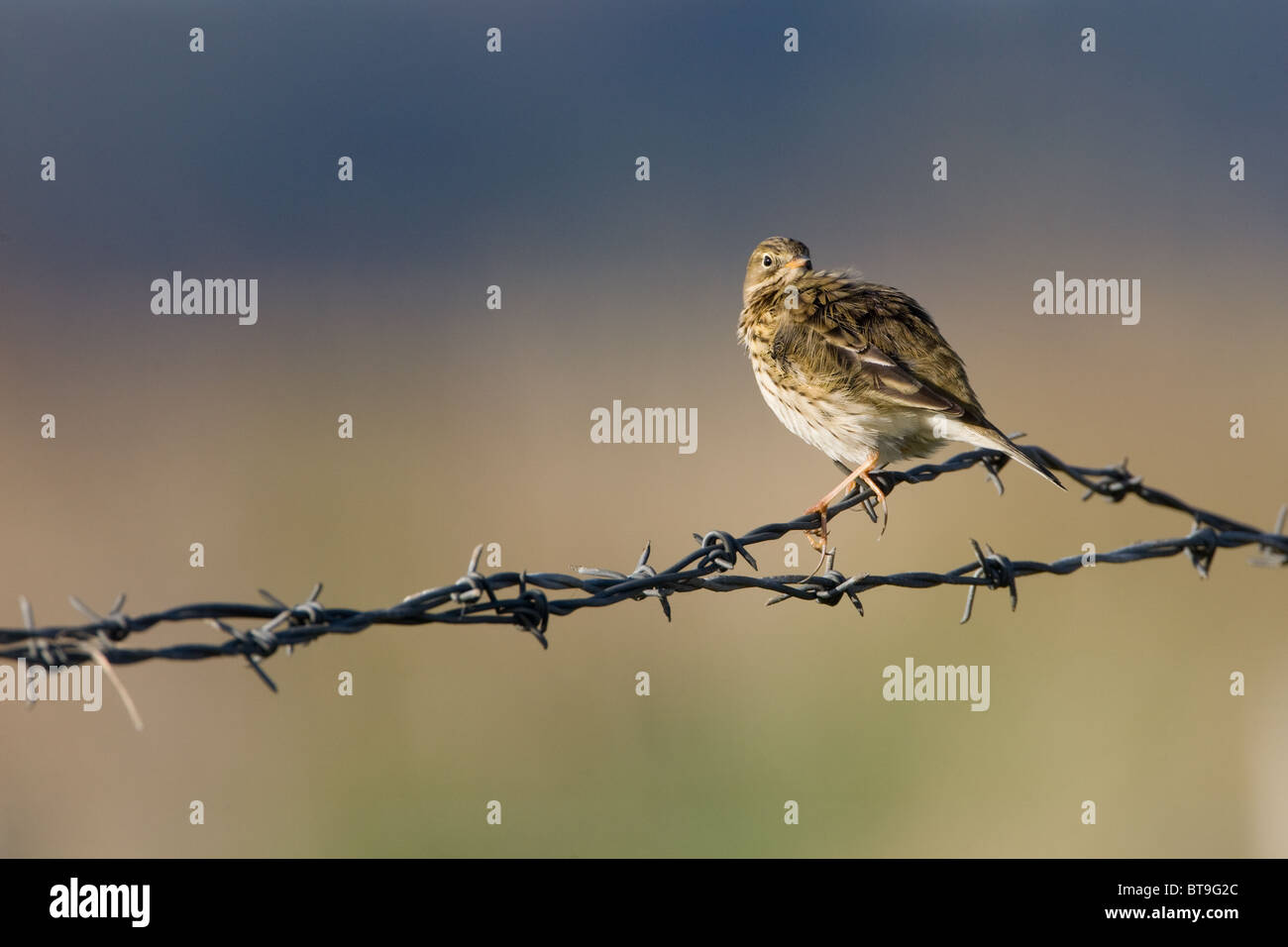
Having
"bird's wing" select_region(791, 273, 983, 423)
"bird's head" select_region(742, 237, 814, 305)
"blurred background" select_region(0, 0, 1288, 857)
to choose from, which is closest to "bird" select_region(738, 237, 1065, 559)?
"bird's wing" select_region(791, 273, 983, 423)

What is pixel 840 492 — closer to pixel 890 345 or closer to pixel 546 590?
pixel 890 345

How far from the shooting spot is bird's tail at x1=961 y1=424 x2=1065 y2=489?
6398 mm

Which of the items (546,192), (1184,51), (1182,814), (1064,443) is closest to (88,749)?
(1182,814)

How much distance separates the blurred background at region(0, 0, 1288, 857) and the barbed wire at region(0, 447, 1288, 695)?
11.8ft

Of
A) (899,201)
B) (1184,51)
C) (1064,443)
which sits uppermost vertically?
(1184,51)

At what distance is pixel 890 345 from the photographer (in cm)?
764

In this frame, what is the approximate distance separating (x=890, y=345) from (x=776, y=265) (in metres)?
1.69

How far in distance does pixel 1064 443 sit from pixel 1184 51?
2639 cm

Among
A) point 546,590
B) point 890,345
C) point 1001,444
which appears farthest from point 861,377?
point 546,590

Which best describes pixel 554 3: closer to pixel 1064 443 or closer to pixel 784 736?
pixel 1064 443

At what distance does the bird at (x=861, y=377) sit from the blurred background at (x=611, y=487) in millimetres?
2899

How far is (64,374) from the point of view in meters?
17.7

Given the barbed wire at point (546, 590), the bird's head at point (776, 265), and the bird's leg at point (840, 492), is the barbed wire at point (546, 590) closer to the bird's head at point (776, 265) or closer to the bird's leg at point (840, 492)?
the bird's leg at point (840, 492)

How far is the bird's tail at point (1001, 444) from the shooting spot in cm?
640
